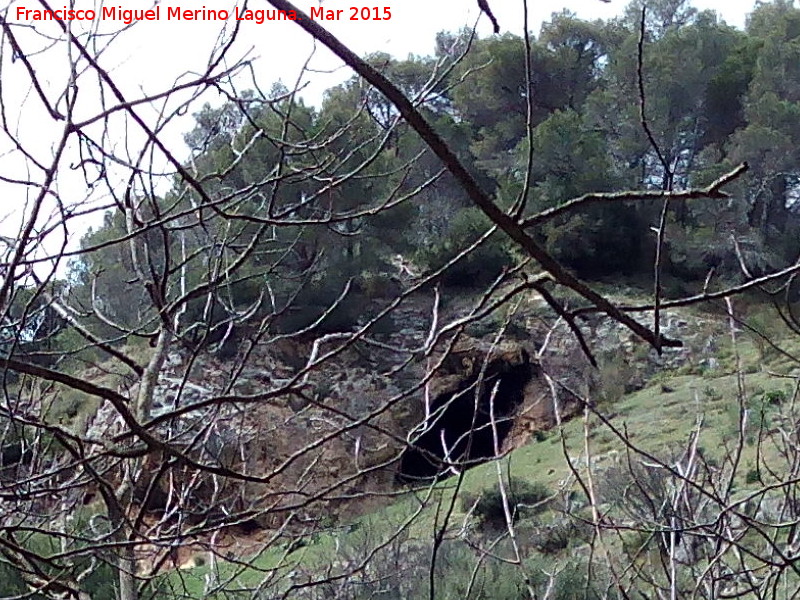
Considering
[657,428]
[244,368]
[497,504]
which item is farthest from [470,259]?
[244,368]

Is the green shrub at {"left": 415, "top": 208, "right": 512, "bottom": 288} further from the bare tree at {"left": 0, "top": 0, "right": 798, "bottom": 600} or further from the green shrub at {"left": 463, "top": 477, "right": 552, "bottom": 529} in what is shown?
the bare tree at {"left": 0, "top": 0, "right": 798, "bottom": 600}

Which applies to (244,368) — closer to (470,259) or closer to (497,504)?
(497,504)

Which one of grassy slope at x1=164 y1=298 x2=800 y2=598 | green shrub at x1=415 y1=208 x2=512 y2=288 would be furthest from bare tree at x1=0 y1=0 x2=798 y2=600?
green shrub at x1=415 y1=208 x2=512 y2=288

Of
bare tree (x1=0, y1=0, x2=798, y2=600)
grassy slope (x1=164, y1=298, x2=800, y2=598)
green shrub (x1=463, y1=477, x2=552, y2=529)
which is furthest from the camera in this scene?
green shrub (x1=463, y1=477, x2=552, y2=529)

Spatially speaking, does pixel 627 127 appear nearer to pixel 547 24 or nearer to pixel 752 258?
pixel 752 258

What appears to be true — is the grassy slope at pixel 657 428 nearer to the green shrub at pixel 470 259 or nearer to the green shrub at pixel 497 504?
the green shrub at pixel 497 504

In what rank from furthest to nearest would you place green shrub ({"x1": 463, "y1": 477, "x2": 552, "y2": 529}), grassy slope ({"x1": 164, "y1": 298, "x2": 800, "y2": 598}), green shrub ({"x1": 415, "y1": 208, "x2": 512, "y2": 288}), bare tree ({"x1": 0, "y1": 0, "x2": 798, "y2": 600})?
green shrub ({"x1": 415, "y1": 208, "x2": 512, "y2": 288})
green shrub ({"x1": 463, "y1": 477, "x2": 552, "y2": 529})
grassy slope ({"x1": 164, "y1": 298, "x2": 800, "y2": 598})
bare tree ({"x1": 0, "y1": 0, "x2": 798, "y2": 600})

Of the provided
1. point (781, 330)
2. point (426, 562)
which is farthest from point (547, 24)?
point (426, 562)

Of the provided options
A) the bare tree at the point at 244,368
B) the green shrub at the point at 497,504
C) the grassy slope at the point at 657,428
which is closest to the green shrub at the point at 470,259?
the grassy slope at the point at 657,428

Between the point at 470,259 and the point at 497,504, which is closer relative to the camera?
the point at 497,504

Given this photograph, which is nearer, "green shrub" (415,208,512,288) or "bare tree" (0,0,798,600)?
"bare tree" (0,0,798,600)

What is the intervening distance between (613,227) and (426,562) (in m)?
6.93

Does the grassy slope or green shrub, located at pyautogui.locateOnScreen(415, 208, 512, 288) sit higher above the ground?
green shrub, located at pyautogui.locateOnScreen(415, 208, 512, 288)

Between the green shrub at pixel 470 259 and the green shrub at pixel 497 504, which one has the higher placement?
the green shrub at pixel 470 259
